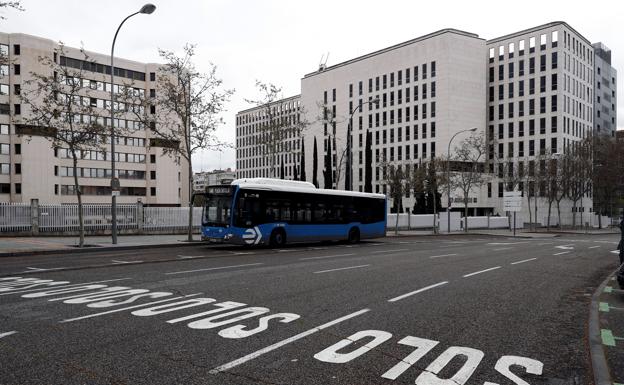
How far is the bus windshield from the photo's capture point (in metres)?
20.9

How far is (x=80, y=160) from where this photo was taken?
76.2m

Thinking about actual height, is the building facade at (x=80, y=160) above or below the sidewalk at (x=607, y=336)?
above

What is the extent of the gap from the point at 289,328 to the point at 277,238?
15603 millimetres

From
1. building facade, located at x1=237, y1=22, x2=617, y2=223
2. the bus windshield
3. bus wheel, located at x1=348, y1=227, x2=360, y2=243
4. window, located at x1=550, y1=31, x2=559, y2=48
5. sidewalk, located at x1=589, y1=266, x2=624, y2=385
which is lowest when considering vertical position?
bus wheel, located at x1=348, y1=227, x2=360, y2=243

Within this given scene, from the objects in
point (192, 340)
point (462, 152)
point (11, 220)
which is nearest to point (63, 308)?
point (192, 340)

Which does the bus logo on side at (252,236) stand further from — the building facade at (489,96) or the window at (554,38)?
the window at (554,38)

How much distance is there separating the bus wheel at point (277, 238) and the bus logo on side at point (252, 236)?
81 centimetres

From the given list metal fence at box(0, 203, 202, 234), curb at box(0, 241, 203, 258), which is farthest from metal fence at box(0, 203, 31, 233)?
curb at box(0, 241, 203, 258)

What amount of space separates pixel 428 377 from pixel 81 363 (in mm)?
3512

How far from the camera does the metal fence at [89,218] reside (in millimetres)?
26750

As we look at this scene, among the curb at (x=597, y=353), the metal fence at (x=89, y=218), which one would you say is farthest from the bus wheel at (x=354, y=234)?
the curb at (x=597, y=353)

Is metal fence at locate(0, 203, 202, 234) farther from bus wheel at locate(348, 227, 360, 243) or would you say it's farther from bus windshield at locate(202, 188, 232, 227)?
bus wheel at locate(348, 227, 360, 243)

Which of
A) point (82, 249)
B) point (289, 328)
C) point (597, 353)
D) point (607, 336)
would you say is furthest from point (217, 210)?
point (597, 353)

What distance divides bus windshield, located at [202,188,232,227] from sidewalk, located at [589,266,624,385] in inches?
560
